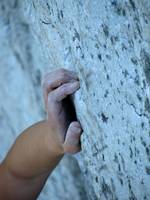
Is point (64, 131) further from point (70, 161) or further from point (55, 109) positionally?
point (70, 161)

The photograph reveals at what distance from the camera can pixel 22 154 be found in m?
1.39

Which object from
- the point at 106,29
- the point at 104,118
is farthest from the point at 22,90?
the point at 106,29

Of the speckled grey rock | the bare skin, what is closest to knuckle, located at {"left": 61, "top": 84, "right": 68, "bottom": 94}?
the bare skin

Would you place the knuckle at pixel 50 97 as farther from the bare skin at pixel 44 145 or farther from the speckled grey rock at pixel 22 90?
the speckled grey rock at pixel 22 90

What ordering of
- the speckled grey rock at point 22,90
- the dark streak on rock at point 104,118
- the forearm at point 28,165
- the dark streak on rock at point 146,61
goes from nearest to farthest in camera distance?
1. the dark streak on rock at point 146,61
2. the dark streak on rock at point 104,118
3. the forearm at point 28,165
4. the speckled grey rock at point 22,90

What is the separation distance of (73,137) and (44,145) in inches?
6.5

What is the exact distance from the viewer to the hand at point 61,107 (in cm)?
109

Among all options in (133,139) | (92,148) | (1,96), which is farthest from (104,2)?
(1,96)

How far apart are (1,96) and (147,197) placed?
899 millimetres

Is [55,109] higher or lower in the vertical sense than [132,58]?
lower

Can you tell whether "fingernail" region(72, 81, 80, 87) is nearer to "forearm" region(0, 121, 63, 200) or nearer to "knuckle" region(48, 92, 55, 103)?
"knuckle" region(48, 92, 55, 103)

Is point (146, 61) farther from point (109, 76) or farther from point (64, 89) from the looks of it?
point (64, 89)

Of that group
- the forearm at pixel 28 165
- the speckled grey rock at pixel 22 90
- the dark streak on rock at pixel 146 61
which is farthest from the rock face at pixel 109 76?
the speckled grey rock at pixel 22 90

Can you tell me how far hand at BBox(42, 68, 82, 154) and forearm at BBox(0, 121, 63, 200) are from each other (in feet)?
0.27
